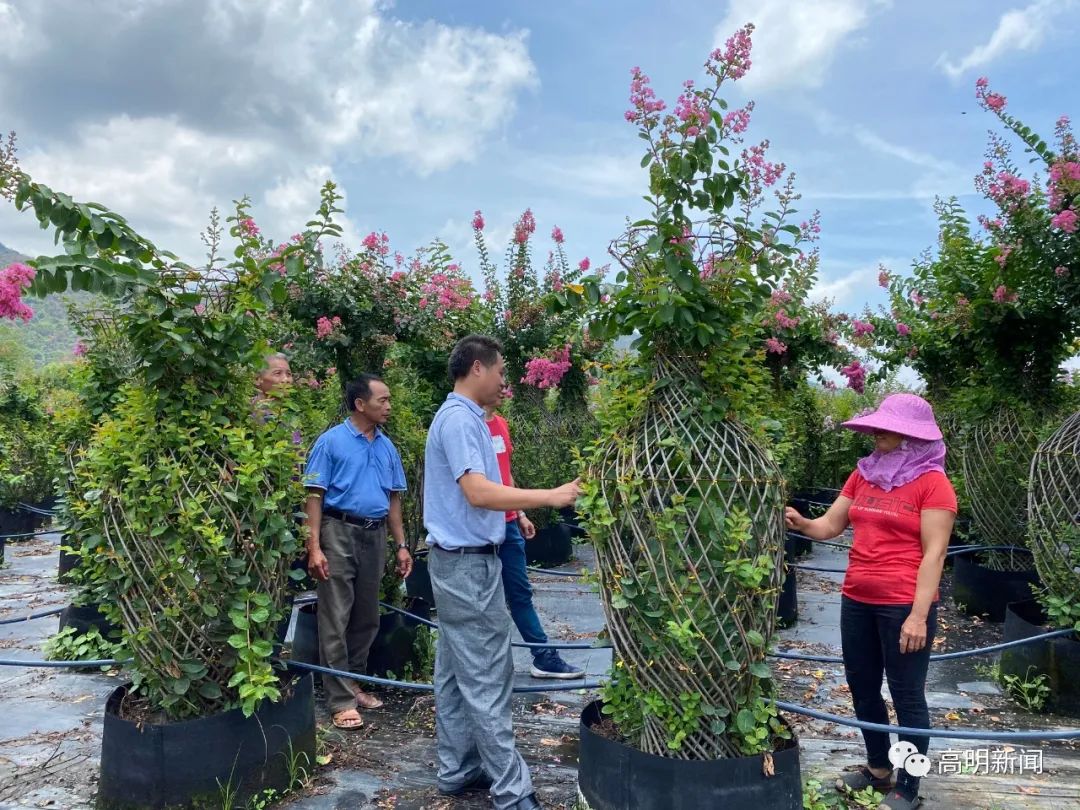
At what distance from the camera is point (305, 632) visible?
468cm

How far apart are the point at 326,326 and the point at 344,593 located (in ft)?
6.21

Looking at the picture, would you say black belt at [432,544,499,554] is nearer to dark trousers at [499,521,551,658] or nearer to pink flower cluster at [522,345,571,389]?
dark trousers at [499,521,551,658]

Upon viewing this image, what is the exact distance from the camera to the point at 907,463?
3355 millimetres

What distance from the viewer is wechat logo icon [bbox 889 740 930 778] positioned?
3268mm

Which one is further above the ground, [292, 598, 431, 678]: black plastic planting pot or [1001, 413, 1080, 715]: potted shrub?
[1001, 413, 1080, 715]: potted shrub

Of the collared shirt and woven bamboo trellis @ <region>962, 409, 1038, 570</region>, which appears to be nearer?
the collared shirt

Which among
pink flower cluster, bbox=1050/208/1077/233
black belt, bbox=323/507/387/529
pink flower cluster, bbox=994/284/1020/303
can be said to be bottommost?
black belt, bbox=323/507/387/529

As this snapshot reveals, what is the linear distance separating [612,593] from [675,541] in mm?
325

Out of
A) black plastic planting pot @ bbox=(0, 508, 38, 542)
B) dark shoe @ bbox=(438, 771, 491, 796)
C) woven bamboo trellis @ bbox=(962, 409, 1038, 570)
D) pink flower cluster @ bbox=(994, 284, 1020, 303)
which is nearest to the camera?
dark shoe @ bbox=(438, 771, 491, 796)

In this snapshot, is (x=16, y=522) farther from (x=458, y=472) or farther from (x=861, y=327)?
(x=861, y=327)

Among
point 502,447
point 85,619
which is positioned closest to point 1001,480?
point 502,447

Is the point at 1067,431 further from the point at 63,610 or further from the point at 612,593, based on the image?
the point at 63,610

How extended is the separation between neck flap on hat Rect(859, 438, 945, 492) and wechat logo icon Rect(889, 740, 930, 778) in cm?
103

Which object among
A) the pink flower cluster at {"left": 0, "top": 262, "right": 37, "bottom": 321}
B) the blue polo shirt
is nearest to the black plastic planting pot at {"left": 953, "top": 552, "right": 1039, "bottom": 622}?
the blue polo shirt
